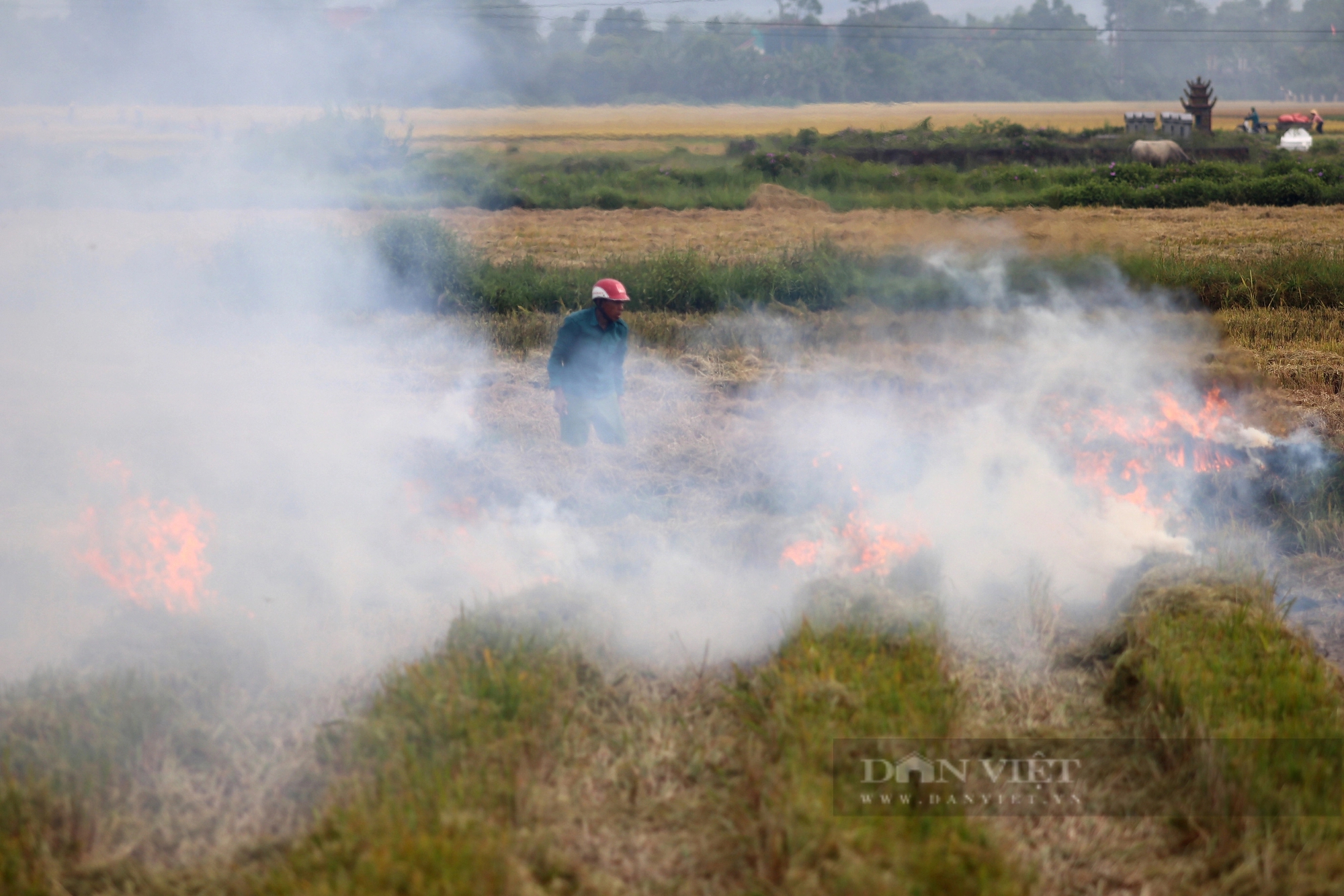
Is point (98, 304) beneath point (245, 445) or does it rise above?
above

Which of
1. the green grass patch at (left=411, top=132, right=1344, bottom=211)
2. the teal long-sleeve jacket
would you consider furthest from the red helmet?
the green grass patch at (left=411, top=132, right=1344, bottom=211)

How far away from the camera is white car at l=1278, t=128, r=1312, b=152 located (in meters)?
30.8

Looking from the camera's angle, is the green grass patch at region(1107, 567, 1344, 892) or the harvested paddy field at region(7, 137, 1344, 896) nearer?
→ the green grass patch at region(1107, 567, 1344, 892)

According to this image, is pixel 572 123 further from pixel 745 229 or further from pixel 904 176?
pixel 904 176

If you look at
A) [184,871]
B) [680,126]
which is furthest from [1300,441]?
[680,126]

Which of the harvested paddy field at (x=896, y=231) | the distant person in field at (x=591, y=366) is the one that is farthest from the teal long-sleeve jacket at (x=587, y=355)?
the harvested paddy field at (x=896, y=231)

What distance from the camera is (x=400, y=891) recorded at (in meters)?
3.14

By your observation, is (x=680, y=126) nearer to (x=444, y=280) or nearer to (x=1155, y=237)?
(x=444, y=280)

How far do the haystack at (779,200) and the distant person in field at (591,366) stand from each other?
16.5 metres

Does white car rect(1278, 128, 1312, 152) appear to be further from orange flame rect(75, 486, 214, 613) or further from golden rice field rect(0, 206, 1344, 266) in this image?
orange flame rect(75, 486, 214, 613)

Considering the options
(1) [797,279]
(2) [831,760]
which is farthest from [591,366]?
(1) [797,279]

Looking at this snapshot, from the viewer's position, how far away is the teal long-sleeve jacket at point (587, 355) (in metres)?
7.23

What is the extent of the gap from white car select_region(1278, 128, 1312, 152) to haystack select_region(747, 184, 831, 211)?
18.0 metres

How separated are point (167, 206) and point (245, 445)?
6.98 meters
